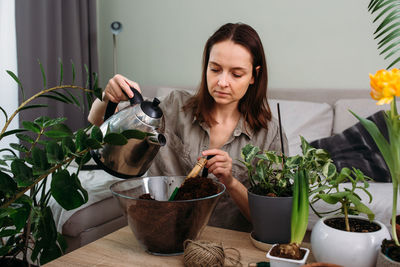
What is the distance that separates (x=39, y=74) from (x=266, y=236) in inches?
86.7

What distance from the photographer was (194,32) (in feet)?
9.05

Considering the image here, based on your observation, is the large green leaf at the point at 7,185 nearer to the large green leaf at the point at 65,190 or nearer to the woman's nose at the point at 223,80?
the large green leaf at the point at 65,190

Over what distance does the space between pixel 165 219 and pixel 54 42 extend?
7.47 feet

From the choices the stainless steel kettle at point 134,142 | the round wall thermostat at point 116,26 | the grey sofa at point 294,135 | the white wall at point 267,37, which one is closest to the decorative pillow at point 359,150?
the grey sofa at point 294,135

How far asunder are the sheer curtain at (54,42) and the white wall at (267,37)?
26 centimetres

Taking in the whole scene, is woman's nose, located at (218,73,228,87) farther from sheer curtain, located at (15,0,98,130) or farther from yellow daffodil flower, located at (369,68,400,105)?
sheer curtain, located at (15,0,98,130)

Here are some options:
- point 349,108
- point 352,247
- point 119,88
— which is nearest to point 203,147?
point 119,88

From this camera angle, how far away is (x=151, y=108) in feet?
2.67

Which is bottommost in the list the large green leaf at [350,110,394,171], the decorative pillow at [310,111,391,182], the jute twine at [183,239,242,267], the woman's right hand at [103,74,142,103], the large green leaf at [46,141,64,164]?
the decorative pillow at [310,111,391,182]

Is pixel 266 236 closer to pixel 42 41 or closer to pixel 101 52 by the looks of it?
pixel 42 41

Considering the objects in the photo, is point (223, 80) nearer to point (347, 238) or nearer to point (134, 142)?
point (134, 142)

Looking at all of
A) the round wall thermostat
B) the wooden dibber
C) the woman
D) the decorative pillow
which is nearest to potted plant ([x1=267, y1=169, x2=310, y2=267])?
the wooden dibber

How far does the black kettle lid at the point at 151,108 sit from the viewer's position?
0.81 m

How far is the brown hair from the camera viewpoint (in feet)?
4.01
